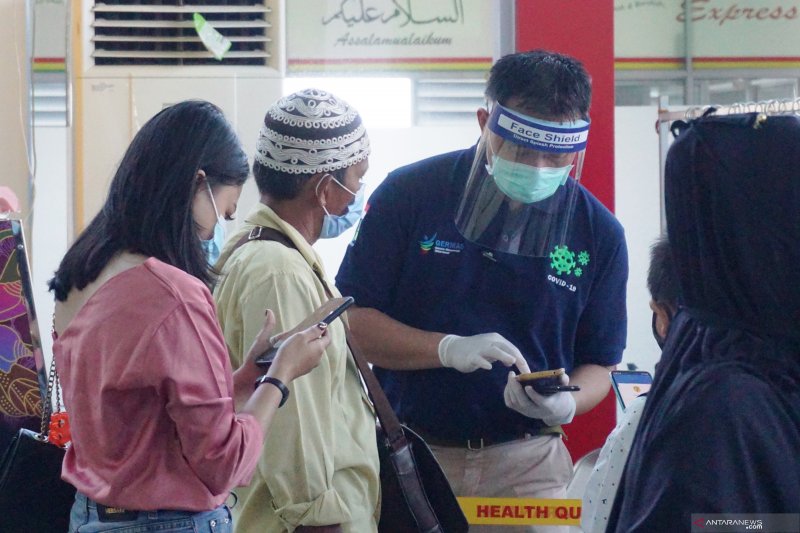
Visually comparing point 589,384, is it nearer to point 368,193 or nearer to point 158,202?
point 158,202

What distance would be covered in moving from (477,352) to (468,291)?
21cm

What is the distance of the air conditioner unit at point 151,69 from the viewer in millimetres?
3271

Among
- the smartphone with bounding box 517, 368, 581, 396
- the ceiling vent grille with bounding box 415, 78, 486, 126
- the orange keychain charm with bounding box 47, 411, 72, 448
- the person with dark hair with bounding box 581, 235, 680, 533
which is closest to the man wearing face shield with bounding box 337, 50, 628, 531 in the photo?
the smartphone with bounding box 517, 368, 581, 396

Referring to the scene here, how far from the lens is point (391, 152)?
12.2 feet

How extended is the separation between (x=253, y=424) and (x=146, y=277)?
11.4 inches

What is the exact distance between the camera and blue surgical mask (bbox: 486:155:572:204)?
2225mm

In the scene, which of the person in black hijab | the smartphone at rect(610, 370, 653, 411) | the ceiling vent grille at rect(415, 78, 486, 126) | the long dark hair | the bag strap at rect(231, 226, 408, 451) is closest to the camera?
the person in black hijab

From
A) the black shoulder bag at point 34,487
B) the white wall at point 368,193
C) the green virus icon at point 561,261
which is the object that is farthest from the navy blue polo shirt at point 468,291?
the white wall at point 368,193

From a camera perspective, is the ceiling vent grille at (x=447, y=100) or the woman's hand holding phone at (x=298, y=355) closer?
the woman's hand holding phone at (x=298, y=355)

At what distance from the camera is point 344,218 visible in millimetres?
2115

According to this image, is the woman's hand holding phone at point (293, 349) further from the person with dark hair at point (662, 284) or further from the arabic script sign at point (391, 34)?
the arabic script sign at point (391, 34)

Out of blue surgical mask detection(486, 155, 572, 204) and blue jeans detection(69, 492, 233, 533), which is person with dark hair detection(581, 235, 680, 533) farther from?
blue jeans detection(69, 492, 233, 533)

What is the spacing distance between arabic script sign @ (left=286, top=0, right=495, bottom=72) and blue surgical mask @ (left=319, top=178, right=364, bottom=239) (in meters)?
1.89

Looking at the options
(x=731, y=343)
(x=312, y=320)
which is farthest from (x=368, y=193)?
(x=731, y=343)
